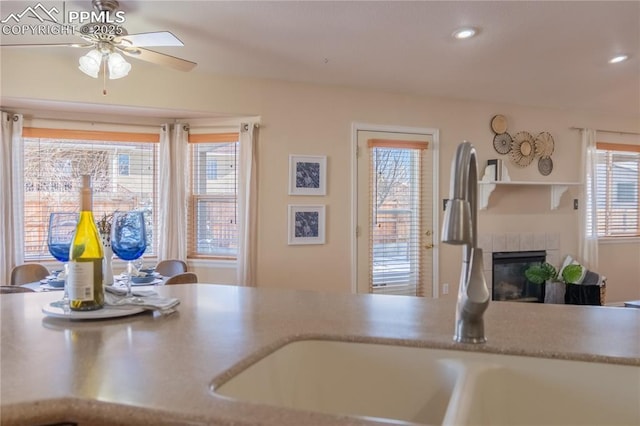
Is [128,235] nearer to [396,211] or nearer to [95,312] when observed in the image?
[95,312]

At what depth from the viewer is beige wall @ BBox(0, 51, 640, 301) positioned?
3.71 m

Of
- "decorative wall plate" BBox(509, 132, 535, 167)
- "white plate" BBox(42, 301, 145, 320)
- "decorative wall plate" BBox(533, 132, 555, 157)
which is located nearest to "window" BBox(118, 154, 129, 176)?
"white plate" BBox(42, 301, 145, 320)

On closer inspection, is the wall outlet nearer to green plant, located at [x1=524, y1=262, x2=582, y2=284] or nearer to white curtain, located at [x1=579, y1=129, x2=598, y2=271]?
green plant, located at [x1=524, y1=262, x2=582, y2=284]

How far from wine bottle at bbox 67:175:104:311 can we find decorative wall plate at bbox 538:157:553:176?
520cm

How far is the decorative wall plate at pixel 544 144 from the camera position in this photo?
5215 millimetres

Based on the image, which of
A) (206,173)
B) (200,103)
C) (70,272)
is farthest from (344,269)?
(70,272)

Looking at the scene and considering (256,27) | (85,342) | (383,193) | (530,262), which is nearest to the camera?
(85,342)

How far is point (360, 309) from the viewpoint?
52.7 inches

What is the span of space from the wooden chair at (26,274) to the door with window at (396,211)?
9.13 feet

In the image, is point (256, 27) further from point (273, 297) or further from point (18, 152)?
point (18, 152)

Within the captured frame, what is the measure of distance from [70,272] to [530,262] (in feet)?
16.7

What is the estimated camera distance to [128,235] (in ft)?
4.54

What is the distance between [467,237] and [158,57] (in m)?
2.51

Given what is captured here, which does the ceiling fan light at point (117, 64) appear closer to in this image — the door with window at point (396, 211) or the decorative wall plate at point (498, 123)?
the door with window at point (396, 211)
